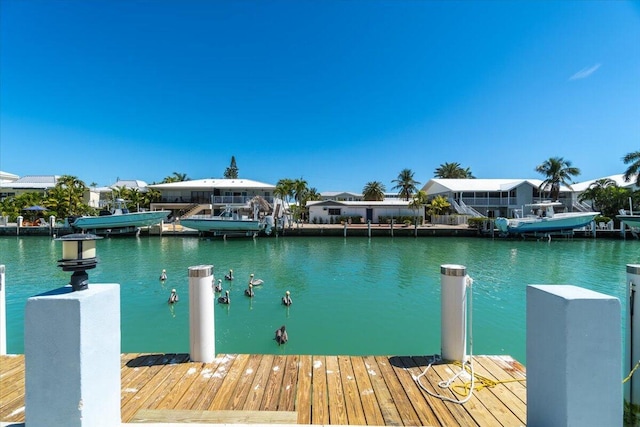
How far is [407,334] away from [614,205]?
3839cm

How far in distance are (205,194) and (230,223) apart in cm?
1172

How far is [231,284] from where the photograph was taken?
40.0 feet

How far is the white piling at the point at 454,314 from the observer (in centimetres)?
365

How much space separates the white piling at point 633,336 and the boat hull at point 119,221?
3242cm

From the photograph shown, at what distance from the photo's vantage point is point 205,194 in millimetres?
38094

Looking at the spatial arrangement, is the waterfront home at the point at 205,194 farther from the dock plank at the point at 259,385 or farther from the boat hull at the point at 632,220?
the dock plank at the point at 259,385

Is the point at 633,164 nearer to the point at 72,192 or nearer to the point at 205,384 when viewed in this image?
the point at 205,384

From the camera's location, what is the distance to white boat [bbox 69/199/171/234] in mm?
28372

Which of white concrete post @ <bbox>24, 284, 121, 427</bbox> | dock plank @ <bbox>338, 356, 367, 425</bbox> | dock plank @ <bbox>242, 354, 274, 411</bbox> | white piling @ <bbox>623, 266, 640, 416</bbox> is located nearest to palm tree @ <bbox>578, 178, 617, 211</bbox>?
white piling @ <bbox>623, 266, 640, 416</bbox>

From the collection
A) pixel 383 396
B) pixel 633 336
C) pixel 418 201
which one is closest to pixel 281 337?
pixel 383 396

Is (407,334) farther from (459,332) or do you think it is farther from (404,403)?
(404,403)

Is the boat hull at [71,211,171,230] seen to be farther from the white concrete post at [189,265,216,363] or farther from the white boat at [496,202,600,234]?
the white boat at [496,202,600,234]

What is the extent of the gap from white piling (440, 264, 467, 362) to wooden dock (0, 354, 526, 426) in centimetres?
19

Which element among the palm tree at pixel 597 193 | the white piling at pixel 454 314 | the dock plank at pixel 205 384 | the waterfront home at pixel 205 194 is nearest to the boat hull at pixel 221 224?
the waterfront home at pixel 205 194
